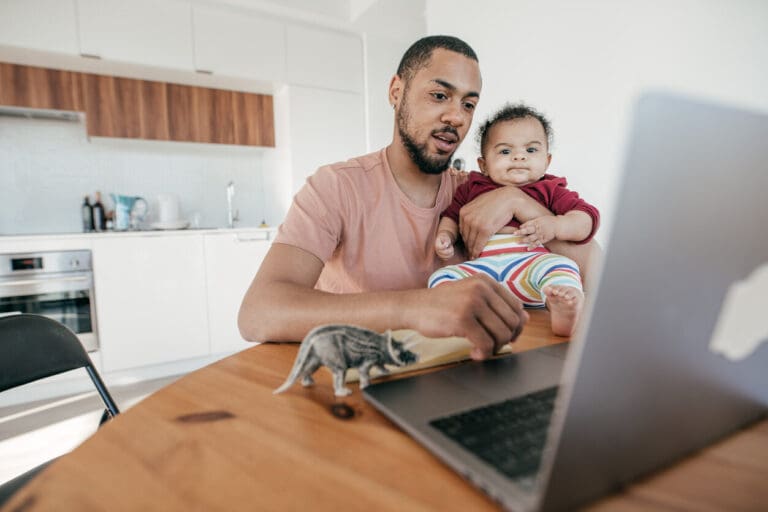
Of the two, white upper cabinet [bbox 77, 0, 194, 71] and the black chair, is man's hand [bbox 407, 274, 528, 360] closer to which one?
the black chair

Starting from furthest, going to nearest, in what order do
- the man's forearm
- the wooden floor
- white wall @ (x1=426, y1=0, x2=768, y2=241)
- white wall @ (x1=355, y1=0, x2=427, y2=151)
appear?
white wall @ (x1=355, y1=0, x2=427, y2=151)
the wooden floor
white wall @ (x1=426, y1=0, x2=768, y2=241)
the man's forearm

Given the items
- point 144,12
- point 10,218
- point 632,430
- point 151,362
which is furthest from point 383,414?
point 10,218

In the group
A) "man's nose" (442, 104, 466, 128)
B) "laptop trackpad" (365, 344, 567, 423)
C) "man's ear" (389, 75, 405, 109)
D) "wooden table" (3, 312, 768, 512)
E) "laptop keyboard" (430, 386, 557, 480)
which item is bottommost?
"wooden table" (3, 312, 768, 512)

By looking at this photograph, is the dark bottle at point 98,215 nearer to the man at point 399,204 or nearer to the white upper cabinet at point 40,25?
the white upper cabinet at point 40,25

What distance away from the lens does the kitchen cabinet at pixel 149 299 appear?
261cm

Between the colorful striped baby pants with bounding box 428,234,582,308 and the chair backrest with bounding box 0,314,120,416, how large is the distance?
927mm

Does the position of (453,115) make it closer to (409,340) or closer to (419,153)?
(419,153)

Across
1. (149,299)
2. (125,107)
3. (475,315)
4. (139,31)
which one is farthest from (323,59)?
(475,315)

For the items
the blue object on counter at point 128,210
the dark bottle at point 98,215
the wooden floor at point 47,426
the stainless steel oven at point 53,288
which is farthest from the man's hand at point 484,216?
the dark bottle at point 98,215

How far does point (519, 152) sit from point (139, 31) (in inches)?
113

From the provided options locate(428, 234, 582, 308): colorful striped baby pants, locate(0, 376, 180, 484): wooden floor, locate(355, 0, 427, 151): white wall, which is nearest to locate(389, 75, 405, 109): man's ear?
locate(428, 234, 582, 308): colorful striped baby pants

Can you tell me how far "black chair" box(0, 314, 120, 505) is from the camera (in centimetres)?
92

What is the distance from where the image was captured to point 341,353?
49cm

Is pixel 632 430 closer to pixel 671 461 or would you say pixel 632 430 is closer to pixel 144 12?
pixel 671 461
